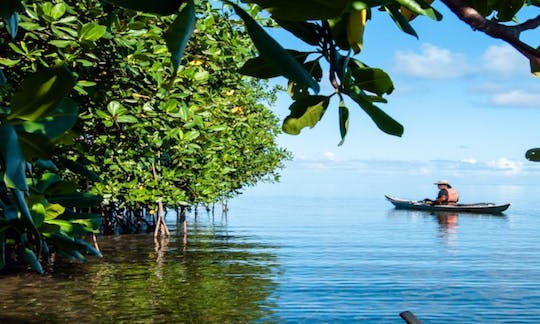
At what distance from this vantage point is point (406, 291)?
1642cm

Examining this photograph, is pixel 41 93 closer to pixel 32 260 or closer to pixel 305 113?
pixel 305 113

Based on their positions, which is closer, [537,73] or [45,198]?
[537,73]

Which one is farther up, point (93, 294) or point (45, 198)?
point (45, 198)

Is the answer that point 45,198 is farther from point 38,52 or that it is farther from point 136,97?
point 136,97

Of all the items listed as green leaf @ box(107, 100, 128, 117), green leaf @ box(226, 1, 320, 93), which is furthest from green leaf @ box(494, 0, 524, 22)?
green leaf @ box(107, 100, 128, 117)

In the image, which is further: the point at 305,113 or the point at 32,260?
the point at 32,260

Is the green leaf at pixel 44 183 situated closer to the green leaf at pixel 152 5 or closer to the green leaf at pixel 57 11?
the green leaf at pixel 152 5

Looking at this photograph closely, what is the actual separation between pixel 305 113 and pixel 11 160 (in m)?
0.67

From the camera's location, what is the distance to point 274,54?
855 mm

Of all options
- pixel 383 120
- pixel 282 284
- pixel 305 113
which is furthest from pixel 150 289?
pixel 383 120

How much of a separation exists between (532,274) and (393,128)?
20.8 m

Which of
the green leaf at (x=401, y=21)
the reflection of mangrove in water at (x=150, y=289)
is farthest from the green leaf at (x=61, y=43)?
the reflection of mangrove in water at (x=150, y=289)

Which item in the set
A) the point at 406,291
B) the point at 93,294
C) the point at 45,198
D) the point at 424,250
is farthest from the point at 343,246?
the point at 45,198

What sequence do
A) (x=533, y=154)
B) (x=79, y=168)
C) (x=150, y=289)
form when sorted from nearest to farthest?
(x=533, y=154)
(x=79, y=168)
(x=150, y=289)
